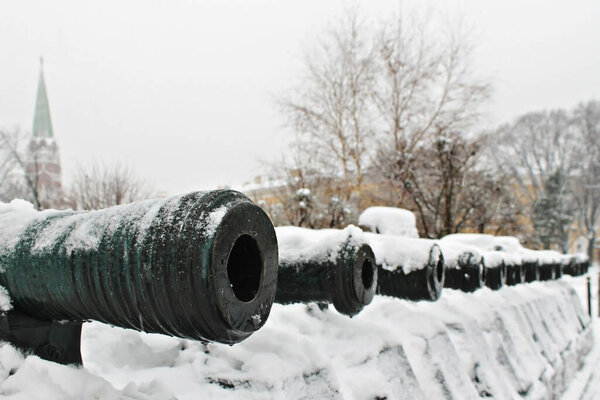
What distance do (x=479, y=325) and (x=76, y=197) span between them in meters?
23.1

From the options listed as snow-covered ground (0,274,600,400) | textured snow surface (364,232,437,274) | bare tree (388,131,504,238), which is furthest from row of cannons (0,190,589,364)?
bare tree (388,131,504,238)

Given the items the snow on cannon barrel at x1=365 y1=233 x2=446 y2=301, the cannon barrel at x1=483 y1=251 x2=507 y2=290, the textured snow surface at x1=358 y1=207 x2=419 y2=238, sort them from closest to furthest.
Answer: the snow on cannon barrel at x1=365 y1=233 x2=446 y2=301, the cannon barrel at x1=483 y1=251 x2=507 y2=290, the textured snow surface at x1=358 y1=207 x2=419 y2=238

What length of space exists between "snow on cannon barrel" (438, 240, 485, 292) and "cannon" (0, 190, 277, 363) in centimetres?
355

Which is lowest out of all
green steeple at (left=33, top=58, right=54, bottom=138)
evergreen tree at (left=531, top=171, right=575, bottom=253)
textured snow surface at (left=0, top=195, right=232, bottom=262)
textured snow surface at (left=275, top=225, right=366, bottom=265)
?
evergreen tree at (left=531, top=171, right=575, bottom=253)

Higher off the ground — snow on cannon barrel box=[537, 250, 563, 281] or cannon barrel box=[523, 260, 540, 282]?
cannon barrel box=[523, 260, 540, 282]

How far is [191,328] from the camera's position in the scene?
1.40 meters

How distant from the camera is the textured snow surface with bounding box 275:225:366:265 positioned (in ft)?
A: 9.42

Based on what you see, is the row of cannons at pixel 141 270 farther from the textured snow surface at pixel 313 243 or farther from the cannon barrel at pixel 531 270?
the cannon barrel at pixel 531 270

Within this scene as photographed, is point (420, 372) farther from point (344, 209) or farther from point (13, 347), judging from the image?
point (344, 209)

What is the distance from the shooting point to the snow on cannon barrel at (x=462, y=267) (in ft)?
16.3

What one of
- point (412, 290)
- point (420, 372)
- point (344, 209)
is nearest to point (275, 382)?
point (420, 372)

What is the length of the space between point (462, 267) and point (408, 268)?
161 centimetres

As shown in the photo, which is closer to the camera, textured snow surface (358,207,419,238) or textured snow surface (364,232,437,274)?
textured snow surface (364,232,437,274)

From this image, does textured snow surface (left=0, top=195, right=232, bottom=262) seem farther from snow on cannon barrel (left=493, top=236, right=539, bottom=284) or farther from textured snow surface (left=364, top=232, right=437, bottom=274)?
snow on cannon barrel (left=493, top=236, right=539, bottom=284)
